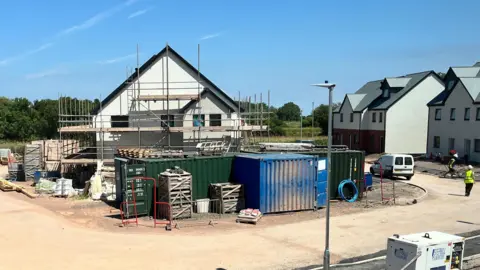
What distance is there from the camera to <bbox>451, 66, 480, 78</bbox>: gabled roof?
4122 centimetres

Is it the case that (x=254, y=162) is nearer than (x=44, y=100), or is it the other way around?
(x=254, y=162)

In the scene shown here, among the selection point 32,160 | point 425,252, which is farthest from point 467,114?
point 32,160

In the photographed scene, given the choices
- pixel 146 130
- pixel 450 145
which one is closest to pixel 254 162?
pixel 146 130

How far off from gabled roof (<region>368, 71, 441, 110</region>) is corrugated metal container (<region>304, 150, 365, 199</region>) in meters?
26.2

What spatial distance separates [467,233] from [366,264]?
5.64 meters

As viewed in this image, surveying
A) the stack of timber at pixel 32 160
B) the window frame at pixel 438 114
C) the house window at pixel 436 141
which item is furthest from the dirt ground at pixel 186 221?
the window frame at pixel 438 114

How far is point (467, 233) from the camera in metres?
14.7

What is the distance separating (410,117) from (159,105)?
29963 mm

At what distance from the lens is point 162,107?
28.8 meters

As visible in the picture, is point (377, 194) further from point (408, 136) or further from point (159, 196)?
point (408, 136)

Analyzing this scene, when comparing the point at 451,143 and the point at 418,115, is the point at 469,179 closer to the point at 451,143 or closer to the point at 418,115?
the point at 451,143

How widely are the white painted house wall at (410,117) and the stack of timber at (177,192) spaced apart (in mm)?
33764

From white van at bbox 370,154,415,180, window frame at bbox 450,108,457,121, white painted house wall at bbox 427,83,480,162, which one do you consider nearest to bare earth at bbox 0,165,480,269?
white van at bbox 370,154,415,180

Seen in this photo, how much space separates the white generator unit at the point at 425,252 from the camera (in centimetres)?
820
